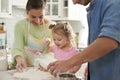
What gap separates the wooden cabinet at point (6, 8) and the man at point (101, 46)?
226cm

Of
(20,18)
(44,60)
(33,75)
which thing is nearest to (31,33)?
(44,60)

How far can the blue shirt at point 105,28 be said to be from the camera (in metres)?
0.85

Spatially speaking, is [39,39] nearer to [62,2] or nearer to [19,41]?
[19,41]

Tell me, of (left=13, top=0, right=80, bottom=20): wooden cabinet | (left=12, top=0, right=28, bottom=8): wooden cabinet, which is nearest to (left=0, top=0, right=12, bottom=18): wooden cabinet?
(left=12, top=0, right=28, bottom=8): wooden cabinet

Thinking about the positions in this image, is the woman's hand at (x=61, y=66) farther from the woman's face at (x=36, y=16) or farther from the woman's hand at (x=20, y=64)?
the woman's face at (x=36, y=16)

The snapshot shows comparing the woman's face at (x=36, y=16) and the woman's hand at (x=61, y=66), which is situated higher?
the woman's face at (x=36, y=16)

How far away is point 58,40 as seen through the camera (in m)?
1.74

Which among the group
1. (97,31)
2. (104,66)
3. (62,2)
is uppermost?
(62,2)

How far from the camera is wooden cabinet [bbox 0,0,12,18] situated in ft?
10.1

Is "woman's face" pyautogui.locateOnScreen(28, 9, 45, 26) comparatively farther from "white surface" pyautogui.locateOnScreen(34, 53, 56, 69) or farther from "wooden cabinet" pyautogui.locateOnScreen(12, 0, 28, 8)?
"wooden cabinet" pyautogui.locateOnScreen(12, 0, 28, 8)

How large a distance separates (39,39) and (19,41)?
0.15 meters

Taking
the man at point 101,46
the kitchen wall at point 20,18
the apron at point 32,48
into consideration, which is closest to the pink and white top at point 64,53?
the apron at point 32,48

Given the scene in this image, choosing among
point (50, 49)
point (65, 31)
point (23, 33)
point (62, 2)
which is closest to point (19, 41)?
point (23, 33)

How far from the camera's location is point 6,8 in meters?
3.12
